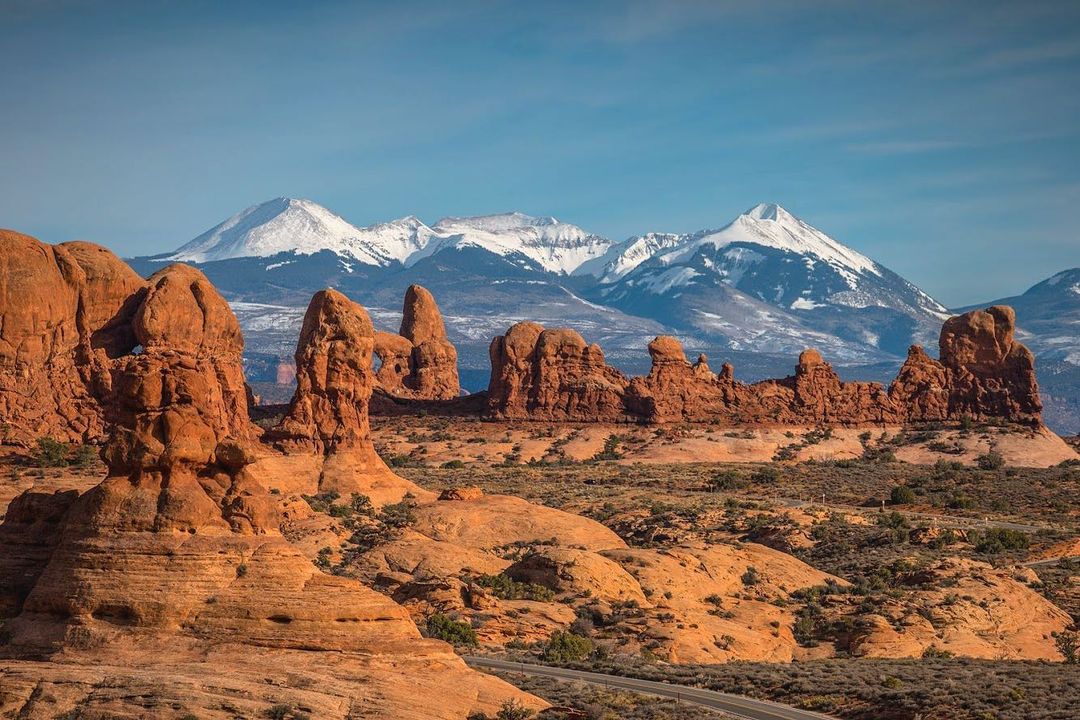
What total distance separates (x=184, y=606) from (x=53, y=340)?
147 ft

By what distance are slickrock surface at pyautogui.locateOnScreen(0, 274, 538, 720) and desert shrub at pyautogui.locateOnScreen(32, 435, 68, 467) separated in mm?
28880

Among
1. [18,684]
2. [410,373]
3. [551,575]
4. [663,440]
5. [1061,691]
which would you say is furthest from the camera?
[410,373]

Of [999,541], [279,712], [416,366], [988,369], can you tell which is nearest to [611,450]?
[988,369]

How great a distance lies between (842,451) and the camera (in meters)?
117

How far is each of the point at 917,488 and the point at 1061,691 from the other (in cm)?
5676

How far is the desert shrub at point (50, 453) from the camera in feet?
229

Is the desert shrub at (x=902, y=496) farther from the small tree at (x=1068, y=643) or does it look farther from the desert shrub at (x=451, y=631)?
the desert shrub at (x=451, y=631)

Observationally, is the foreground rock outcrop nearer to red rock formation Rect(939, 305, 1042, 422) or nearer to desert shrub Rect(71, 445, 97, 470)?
red rock formation Rect(939, 305, 1042, 422)

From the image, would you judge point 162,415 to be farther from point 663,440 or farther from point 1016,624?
point 663,440

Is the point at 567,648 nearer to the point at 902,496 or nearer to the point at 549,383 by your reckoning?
the point at 902,496

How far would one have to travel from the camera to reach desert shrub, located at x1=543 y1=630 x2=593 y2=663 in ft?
163

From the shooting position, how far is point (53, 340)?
78.1 metres

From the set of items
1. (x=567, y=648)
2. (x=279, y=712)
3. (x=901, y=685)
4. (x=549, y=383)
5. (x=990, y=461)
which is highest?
(x=549, y=383)

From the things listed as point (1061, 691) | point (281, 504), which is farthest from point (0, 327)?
point (1061, 691)
